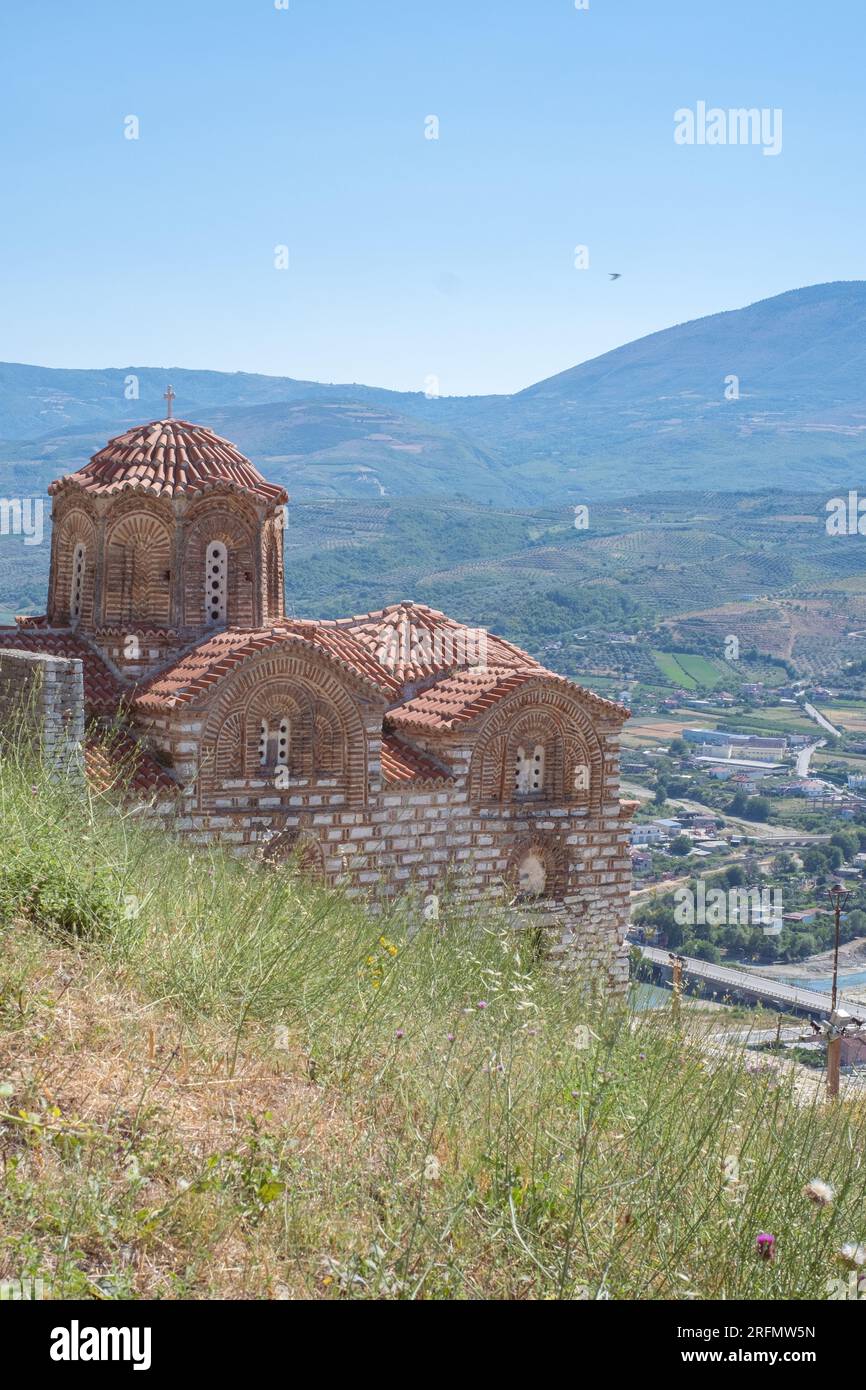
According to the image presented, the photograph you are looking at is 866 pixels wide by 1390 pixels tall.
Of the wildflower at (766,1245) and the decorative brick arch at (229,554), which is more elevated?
the decorative brick arch at (229,554)

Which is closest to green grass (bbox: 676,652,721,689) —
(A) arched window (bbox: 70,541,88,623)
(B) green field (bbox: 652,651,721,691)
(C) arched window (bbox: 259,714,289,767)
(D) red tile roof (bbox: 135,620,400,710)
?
(B) green field (bbox: 652,651,721,691)

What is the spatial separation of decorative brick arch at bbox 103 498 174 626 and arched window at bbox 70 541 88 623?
0.51 meters

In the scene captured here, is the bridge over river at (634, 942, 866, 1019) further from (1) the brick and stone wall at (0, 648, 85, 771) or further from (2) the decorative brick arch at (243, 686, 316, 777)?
(1) the brick and stone wall at (0, 648, 85, 771)

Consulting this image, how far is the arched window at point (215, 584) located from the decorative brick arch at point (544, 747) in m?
3.51

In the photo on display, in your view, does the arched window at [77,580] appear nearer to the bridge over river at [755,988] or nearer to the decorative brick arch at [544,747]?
the decorative brick arch at [544,747]

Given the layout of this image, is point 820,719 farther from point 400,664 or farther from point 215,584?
point 215,584

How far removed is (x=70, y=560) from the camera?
1609cm

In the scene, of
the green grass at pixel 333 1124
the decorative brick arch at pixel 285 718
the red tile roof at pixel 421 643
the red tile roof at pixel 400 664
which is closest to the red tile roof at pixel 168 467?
the red tile roof at pixel 400 664

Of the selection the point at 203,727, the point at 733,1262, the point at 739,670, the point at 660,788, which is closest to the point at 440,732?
the point at 203,727

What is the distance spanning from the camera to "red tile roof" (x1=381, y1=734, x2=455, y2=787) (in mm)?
15336

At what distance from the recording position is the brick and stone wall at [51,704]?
38.9 ft

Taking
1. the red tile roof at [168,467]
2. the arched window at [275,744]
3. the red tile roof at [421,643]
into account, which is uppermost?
the red tile roof at [168,467]

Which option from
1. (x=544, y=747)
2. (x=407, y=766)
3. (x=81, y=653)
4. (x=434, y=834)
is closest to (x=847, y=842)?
(x=544, y=747)
